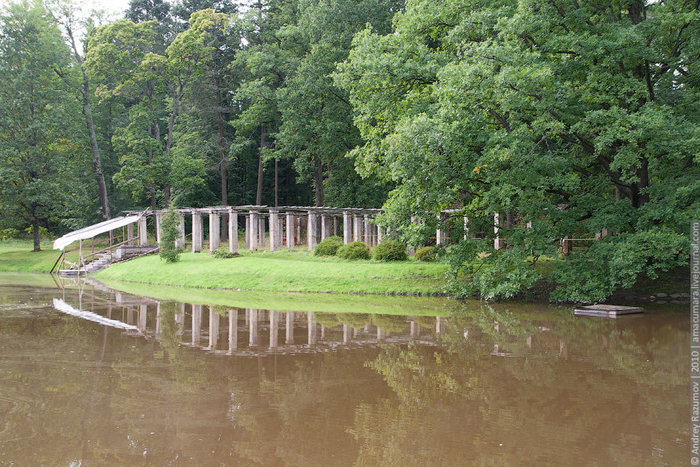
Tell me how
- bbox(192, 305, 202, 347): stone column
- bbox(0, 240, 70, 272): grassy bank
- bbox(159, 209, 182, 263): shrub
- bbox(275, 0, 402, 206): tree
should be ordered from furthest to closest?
bbox(0, 240, 70, 272): grassy bank → bbox(275, 0, 402, 206): tree → bbox(159, 209, 182, 263): shrub → bbox(192, 305, 202, 347): stone column

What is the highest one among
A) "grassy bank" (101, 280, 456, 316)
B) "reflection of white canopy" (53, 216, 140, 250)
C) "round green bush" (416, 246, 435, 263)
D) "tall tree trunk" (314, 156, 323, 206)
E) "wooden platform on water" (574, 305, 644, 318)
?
"tall tree trunk" (314, 156, 323, 206)

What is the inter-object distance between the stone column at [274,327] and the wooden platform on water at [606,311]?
29.2 feet

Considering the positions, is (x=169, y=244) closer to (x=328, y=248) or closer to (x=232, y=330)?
(x=328, y=248)

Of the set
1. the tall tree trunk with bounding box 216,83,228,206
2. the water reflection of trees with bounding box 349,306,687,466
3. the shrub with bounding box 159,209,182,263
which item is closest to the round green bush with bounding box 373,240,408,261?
the shrub with bounding box 159,209,182,263

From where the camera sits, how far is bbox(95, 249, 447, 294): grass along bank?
2289 cm

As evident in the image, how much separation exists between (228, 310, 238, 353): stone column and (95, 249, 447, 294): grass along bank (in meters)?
6.81

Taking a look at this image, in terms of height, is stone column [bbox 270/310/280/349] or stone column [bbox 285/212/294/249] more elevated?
stone column [bbox 285/212/294/249]

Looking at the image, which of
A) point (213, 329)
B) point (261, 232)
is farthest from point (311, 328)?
point (261, 232)

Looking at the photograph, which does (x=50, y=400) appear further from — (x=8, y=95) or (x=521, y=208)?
(x=8, y=95)

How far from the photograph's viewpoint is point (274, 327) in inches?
570

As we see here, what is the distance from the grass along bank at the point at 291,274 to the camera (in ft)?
75.1

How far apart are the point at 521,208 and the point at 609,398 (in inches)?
441

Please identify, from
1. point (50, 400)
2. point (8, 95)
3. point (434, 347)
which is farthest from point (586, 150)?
point (8, 95)

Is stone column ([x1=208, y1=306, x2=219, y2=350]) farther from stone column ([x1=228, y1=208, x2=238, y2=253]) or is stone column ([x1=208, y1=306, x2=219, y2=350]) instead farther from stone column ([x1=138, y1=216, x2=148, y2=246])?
stone column ([x1=138, y1=216, x2=148, y2=246])
